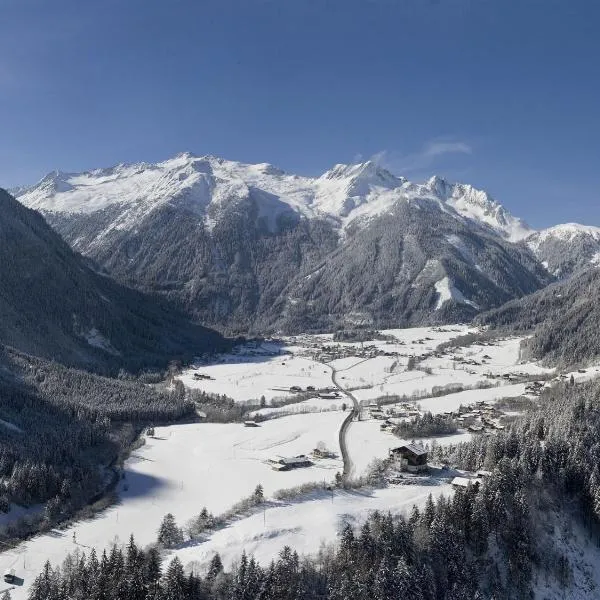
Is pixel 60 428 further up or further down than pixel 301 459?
further up

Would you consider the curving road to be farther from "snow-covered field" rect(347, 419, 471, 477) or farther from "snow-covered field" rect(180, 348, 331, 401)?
"snow-covered field" rect(180, 348, 331, 401)

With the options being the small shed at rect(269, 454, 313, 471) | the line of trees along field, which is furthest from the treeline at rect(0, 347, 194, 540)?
the small shed at rect(269, 454, 313, 471)

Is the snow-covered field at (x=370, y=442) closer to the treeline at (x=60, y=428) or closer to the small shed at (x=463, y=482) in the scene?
the small shed at (x=463, y=482)

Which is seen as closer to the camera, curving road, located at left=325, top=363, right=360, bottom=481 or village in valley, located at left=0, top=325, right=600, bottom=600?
village in valley, located at left=0, top=325, right=600, bottom=600

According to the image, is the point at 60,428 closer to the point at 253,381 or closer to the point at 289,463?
the point at 289,463

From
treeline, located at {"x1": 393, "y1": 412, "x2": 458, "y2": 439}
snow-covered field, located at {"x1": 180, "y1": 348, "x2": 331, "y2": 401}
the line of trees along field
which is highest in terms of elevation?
snow-covered field, located at {"x1": 180, "y1": 348, "x2": 331, "y2": 401}

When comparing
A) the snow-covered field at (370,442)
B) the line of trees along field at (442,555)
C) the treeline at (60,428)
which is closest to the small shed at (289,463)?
the snow-covered field at (370,442)

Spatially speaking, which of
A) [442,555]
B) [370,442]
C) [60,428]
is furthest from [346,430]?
[442,555]
